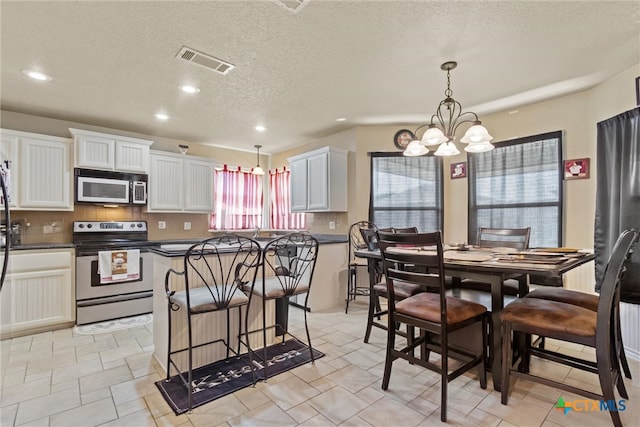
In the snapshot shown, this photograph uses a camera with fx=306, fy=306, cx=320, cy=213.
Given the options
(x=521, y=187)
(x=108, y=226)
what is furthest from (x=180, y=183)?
(x=521, y=187)

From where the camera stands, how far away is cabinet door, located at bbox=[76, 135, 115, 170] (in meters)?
3.69

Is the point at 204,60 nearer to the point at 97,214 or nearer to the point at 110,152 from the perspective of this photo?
the point at 110,152

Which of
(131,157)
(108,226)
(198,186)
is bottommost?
(108,226)

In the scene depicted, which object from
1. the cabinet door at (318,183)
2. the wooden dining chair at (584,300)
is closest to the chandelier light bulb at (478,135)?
the wooden dining chair at (584,300)

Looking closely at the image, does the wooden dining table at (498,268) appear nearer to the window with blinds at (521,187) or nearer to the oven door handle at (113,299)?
the window with blinds at (521,187)

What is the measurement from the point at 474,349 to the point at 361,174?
2.71m

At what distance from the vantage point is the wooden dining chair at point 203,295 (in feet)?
6.55

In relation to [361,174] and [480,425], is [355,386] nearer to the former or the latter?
[480,425]

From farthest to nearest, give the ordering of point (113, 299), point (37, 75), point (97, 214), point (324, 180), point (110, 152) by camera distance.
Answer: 1. point (324, 180)
2. point (97, 214)
3. point (110, 152)
4. point (113, 299)
5. point (37, 75)

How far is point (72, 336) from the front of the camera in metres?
3.16

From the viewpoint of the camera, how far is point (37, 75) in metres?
2.75

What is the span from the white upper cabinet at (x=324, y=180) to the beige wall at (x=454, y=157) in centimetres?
14

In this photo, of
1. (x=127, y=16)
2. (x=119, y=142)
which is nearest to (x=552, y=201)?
(x=127, y=16)

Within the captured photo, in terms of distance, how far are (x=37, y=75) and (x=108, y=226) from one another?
1.92m
